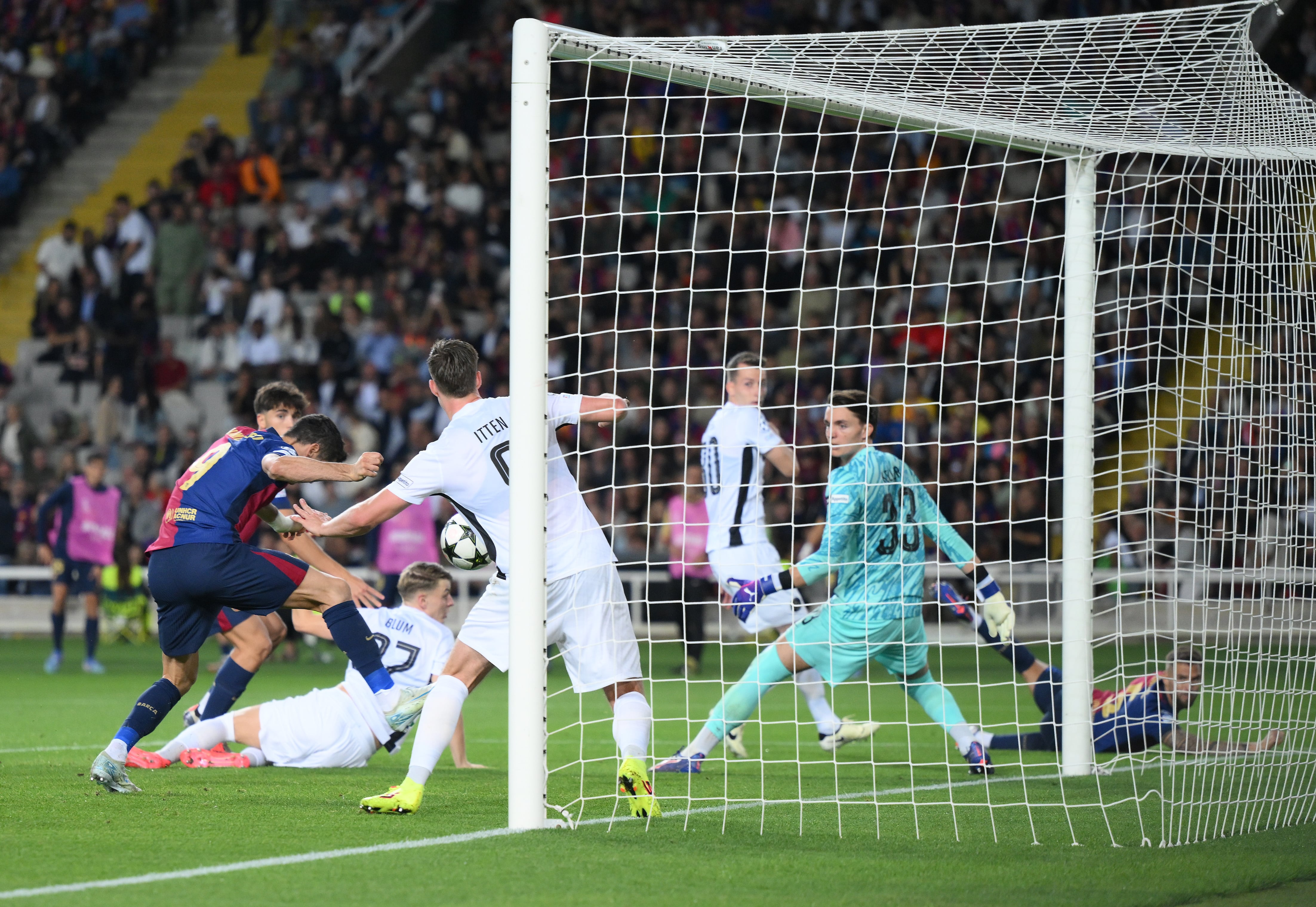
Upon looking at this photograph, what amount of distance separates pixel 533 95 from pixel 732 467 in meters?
4.09

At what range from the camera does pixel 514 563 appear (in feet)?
19.5

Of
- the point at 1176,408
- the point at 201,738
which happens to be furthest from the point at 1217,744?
the point at 201,738

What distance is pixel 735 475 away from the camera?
31.9ft

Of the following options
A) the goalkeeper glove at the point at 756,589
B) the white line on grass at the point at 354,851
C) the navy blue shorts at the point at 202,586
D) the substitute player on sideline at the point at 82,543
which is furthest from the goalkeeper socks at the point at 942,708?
the substitute player on sideline at the point at 82,543

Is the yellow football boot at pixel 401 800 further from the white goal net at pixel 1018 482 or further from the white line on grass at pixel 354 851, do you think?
the white goal net at pixel 1018 482

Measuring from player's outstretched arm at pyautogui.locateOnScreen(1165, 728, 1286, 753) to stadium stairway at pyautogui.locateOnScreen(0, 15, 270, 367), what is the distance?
20.7 meters

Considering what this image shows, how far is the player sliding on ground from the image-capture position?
6250 millimetres

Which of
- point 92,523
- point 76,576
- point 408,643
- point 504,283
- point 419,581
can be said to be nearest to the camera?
point 408,643

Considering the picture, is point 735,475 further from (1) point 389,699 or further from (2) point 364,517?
(2) point 364,517

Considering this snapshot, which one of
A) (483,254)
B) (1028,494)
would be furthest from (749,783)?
(483,254)

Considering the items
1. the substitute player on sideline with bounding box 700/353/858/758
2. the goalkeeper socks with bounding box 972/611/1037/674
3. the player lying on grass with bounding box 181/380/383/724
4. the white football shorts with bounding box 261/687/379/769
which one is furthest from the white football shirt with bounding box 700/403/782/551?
the white football shorts with bounding box 261/687/379/769

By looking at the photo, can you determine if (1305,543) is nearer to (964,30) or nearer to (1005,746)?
(1005,746)

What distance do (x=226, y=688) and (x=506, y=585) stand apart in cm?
280

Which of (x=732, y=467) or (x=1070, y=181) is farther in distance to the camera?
(x=732, y=467)
